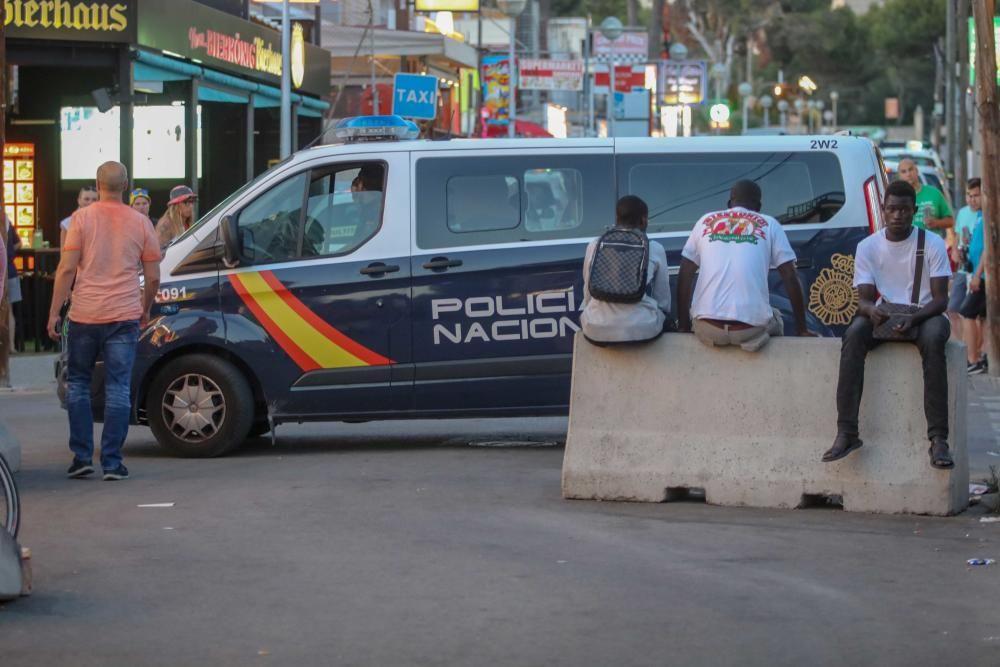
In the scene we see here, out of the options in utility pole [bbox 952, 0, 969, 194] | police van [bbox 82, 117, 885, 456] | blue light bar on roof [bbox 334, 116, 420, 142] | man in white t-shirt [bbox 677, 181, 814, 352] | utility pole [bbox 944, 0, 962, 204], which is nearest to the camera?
man in white t-shirt [bbox 677, 181, 814, 352]

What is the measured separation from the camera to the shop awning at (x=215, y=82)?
23.1 m

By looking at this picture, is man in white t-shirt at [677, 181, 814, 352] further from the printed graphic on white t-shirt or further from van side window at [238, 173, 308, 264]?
van side window at [238, 173, 308, 264]

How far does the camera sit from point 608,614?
23.0 ft

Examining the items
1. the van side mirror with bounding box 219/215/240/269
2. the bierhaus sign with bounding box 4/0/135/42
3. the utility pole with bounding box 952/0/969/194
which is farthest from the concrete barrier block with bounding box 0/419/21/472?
the utility pole with bounding box 952/0/969/194

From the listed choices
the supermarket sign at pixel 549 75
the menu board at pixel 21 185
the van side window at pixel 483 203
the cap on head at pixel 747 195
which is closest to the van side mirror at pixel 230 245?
the van side window at pixel 483 203

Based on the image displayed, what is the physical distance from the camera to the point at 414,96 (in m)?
27.9

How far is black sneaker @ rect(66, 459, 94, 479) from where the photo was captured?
1090 centimetres

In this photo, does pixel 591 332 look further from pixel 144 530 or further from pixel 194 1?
pixel 194 1

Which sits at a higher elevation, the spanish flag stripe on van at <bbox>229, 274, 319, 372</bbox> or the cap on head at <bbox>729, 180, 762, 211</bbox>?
the cap on head at <bbox>729, 180, 762, 211</bbox>

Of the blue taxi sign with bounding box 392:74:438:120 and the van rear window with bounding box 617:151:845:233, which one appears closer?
the van rear window with bounding box 617:151:845:233

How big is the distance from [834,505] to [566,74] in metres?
39.6

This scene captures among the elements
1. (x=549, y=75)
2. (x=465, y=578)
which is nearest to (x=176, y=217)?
(x=465, y=578)

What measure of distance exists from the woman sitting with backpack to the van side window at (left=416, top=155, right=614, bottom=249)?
6.23ft

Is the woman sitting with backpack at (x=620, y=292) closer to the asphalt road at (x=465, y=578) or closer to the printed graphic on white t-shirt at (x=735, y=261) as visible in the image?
the printed graphic on white t-shirt at (x=735, y=261)
